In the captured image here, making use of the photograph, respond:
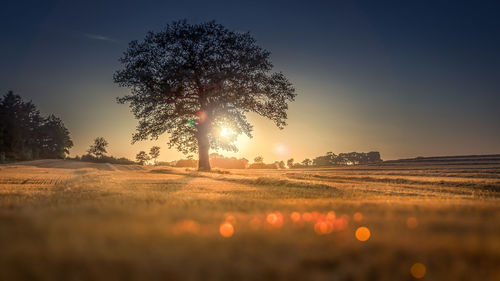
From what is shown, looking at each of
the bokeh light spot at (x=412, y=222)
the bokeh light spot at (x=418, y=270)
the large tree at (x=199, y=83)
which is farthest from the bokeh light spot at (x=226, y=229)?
the large tree at (x=199, y=83)

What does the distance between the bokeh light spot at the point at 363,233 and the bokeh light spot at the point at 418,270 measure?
13 centimetres

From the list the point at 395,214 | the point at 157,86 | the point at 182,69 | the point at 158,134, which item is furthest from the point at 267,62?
the point at 395,214

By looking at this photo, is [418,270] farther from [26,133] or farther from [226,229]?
[26,133]

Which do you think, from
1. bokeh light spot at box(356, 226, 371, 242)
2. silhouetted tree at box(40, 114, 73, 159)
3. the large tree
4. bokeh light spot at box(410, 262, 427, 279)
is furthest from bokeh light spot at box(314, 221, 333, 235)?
silhouetted tree at box(40, 114, 73, 159)

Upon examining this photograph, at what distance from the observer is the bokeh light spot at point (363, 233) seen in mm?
734

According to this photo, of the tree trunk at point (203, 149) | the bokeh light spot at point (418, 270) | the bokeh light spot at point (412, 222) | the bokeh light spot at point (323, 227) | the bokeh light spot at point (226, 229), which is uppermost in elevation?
the tree trunk at point (203, 149)

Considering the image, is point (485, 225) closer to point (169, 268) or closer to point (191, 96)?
point (169, 268)

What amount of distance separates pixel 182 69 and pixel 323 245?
58.4ft

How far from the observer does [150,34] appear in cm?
1881

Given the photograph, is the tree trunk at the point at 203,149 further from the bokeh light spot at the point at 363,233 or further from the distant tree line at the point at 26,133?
the distant tree line at the point at 26,133

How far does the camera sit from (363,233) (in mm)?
783

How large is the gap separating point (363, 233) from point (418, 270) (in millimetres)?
187

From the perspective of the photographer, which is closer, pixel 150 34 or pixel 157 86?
pixel 157 86

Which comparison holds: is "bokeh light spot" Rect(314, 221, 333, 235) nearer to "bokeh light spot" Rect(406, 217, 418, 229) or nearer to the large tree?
"bokeh light spot" Rect(406, 217, 418, 229)
